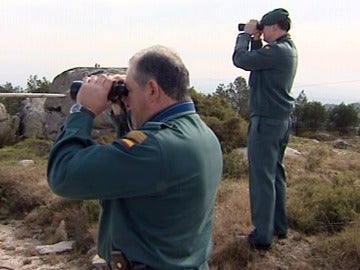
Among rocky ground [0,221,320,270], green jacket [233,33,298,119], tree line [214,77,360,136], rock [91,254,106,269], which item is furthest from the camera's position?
tree line [214,77,360,136]

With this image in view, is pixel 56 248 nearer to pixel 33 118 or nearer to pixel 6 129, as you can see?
pixel 6 129

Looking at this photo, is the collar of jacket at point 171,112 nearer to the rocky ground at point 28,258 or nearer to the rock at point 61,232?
the rocky ground at point 28,258

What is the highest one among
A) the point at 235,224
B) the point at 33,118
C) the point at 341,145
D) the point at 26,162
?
the point at 33,118

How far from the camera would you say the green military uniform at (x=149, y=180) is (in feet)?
5.41

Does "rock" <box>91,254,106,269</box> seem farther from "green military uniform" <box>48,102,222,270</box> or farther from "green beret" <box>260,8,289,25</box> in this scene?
"green military uniform" <box>48,102,222,270</box>

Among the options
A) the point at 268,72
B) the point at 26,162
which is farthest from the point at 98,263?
the point at 26,162

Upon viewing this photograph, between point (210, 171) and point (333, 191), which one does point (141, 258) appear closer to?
point (210, 171)

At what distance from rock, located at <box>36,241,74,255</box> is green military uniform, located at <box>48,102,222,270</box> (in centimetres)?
361

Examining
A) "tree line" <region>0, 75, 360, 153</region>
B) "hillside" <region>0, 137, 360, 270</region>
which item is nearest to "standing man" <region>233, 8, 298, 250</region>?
"hillside" <region>0, 137, 360, 270</region>

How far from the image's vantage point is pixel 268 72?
4.00m

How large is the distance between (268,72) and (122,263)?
252 cm

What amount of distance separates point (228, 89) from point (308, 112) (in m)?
3.90

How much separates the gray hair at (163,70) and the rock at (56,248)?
12.7 feet

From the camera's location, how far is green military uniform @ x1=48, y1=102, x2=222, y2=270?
1.65 metres
